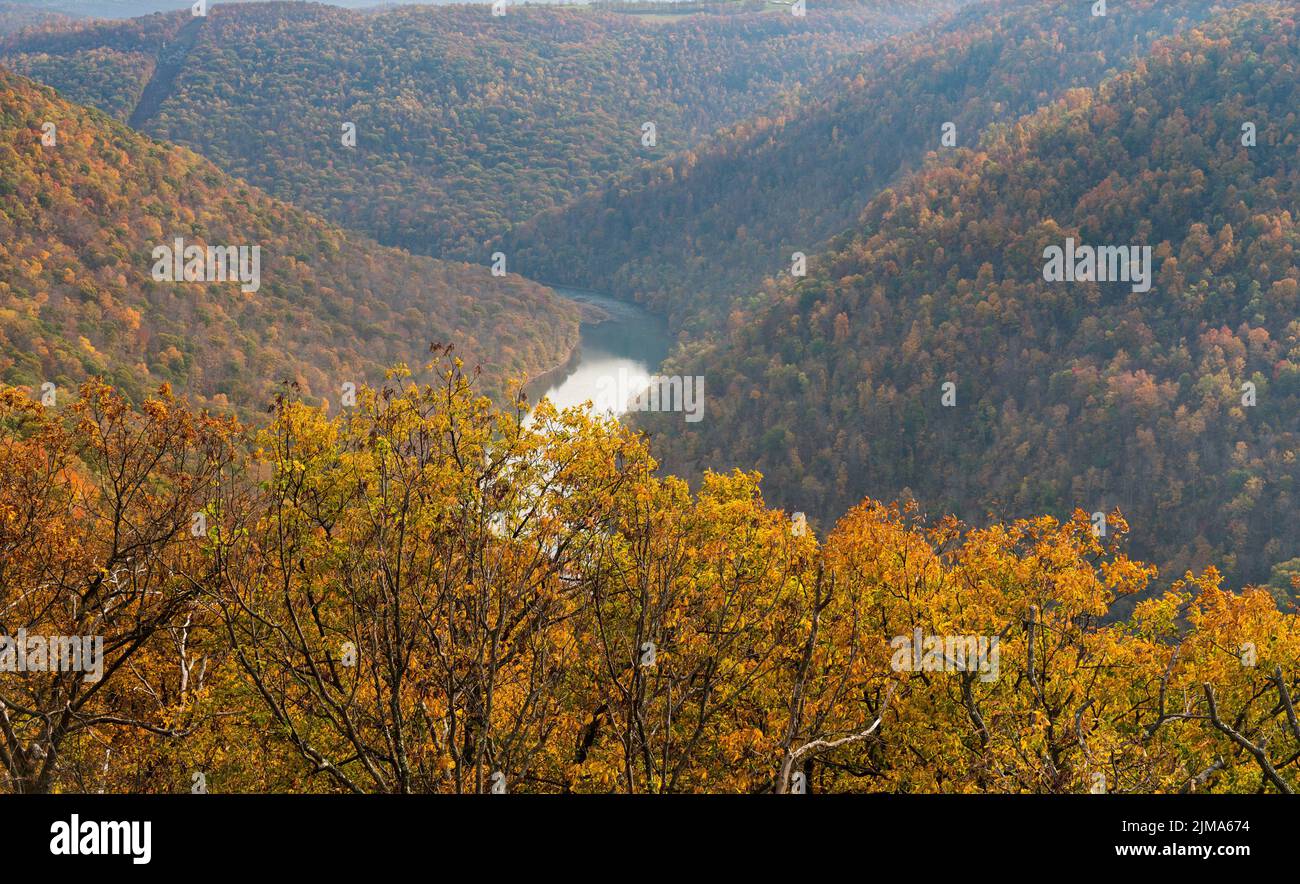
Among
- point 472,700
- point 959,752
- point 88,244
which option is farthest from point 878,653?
point 88,244

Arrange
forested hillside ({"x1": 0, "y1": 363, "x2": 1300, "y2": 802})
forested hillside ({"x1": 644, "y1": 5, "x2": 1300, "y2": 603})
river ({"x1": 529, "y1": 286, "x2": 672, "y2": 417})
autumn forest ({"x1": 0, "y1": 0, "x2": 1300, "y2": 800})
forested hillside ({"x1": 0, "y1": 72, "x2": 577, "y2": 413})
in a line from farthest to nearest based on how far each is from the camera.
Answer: river ({"x1": 529, "y1": 286, "x2": 672, "y2": 417}) < forested hillside ({"x1": 644, "y1": 5, "x2": 1300, "y2": 603}) < forested hillside ({"x1": 0, "y1": 72, "x2": 577, "y2": 413}) < autumn forest ({"x1": 0, "y1": 0, "x2": 1300, "y2": 800}) < forested hillside ({"x1": 0, "y1": 363, "x2": 1300, "y2": 802})

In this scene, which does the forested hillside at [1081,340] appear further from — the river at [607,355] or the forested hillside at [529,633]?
the forested hillside at [529,633]

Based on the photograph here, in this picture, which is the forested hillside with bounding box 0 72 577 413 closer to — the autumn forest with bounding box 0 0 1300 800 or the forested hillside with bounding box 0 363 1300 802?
the autumn forest with bounding box 0 0 1300 800

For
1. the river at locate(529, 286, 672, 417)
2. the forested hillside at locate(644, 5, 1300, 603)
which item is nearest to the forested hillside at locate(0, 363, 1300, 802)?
the forested hillside at locate(644, 5, 1300, 603)

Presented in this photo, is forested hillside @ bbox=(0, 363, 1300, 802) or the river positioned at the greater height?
the river

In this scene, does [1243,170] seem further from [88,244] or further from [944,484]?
[88,244]

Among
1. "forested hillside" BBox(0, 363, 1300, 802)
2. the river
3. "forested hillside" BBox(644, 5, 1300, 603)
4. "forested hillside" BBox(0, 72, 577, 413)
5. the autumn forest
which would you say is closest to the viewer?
"forested hillside" BBox(0, 363, 1300, 802)
